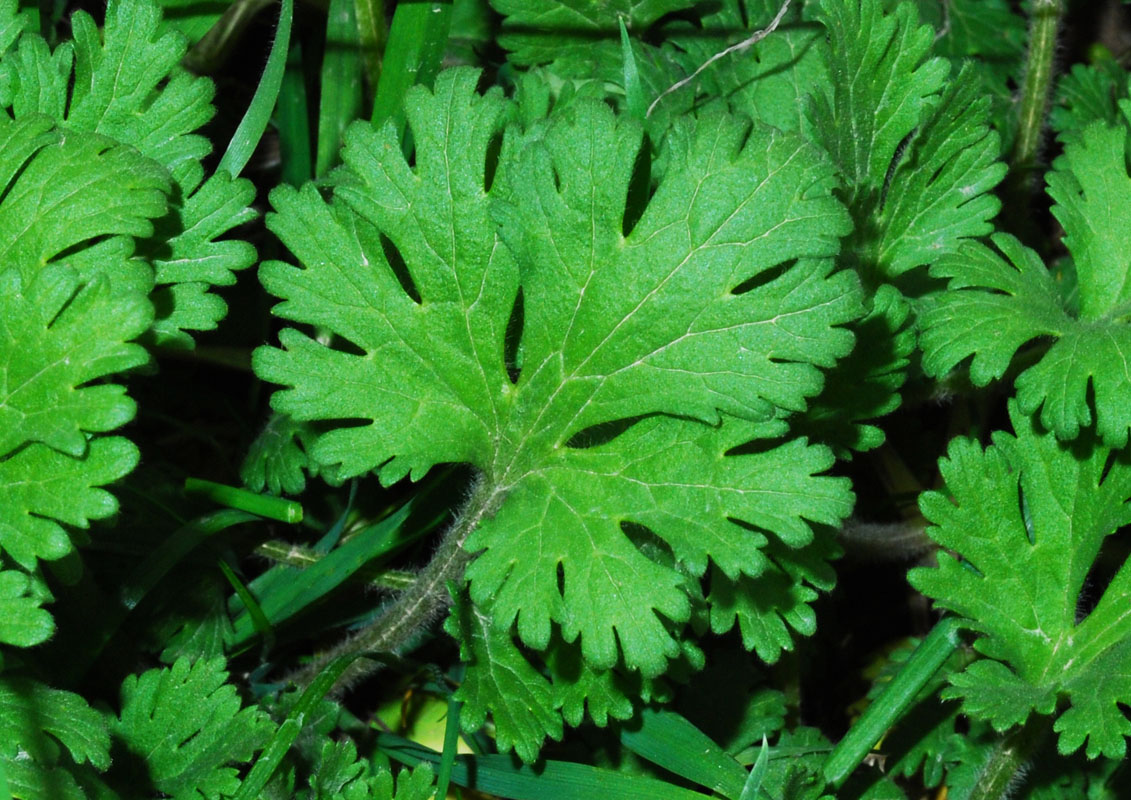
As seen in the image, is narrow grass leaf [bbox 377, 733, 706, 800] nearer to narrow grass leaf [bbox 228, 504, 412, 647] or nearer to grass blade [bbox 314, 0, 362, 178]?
narrow grass leaf [bbox 228, 504, 412, 647]

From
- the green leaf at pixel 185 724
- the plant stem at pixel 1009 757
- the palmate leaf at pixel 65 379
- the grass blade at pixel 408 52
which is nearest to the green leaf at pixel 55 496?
the palmate leaf at pixel 65 379

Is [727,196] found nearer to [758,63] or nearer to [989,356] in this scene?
[989,356]

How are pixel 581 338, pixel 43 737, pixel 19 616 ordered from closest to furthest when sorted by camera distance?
pixel 19 616
pixel 43 737
pixel 581 338

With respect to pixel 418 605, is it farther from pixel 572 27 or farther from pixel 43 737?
pixel 572 27

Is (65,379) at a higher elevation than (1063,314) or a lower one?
higher

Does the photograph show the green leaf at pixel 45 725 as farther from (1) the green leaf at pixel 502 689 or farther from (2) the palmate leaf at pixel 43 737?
(1) the green leaf at pixel 502 689

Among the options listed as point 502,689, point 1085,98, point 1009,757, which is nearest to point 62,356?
point 502,689

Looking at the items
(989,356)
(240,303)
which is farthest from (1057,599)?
(240,303)
